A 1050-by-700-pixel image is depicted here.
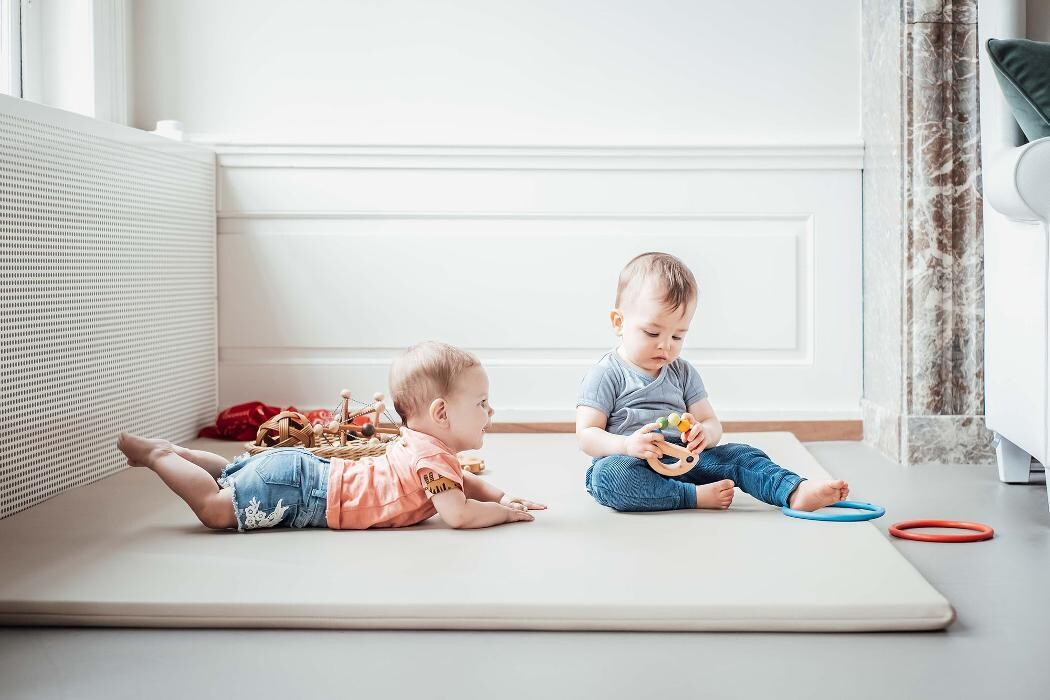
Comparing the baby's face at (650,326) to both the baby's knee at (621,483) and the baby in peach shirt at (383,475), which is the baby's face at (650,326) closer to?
the baby's knee at (621,483)

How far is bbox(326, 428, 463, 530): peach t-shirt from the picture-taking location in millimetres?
1830

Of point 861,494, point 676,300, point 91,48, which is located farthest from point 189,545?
point 91,48

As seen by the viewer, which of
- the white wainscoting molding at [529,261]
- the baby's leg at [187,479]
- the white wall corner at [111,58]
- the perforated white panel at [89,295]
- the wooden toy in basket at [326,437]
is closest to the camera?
the baby's leg at [187,479]

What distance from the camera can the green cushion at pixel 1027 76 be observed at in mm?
2055

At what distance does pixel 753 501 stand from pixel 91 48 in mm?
2205

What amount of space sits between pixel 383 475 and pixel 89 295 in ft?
2.94

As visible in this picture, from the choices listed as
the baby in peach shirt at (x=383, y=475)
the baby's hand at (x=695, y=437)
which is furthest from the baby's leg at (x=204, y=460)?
the baby's hand at (x=695, y=437)

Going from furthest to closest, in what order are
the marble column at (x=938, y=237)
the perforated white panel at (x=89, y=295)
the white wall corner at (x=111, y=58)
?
the white wall corner at (x=111, y=58) → the marble column at (x=938, y=237) → the perforated white panel at (x=89, y=295)

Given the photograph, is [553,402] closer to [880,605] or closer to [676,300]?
[676,300]

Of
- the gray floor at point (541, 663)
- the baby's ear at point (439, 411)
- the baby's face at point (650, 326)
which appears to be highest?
the baby's face at point (650, 326)

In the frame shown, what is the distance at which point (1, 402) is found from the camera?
1.98m

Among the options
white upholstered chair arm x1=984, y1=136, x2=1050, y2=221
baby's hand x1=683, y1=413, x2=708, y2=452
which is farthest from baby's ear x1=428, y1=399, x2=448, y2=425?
white upholstered chair arm x1=984, y1=136, x2=1050, y2=221

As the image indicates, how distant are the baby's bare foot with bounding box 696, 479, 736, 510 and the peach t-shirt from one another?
476 millimetres

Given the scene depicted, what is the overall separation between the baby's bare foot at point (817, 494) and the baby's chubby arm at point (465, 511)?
535 millimetres
